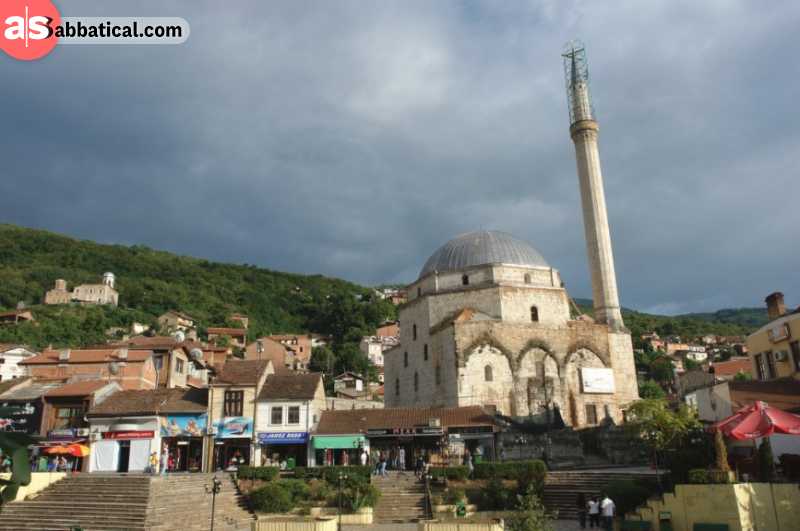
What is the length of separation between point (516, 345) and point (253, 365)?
606 inches

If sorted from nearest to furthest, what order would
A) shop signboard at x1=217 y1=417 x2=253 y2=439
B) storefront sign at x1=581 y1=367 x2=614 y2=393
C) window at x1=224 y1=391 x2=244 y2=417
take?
shop signboard at x1=217 y1=417 x2=253 y2=439
window at x1=224 y1=391 x2=244 y2=417
storefront sign at x1=581 y1=367 x2=614 y2=393

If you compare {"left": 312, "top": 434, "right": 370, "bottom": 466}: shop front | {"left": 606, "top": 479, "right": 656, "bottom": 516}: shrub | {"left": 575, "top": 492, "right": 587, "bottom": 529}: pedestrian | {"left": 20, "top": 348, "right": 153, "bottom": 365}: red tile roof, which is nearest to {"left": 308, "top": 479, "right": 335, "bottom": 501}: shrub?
{"left": 312, "top": 434, "right": 370, "bottom": 466}: shop front

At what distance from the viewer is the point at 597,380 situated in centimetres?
3734

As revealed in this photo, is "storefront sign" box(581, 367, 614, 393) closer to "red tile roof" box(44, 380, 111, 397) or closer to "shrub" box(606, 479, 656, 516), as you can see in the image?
"shrub" box(606, 479, 656, 516)

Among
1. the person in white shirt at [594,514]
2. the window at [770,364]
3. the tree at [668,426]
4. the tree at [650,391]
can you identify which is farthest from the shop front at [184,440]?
the tree at [650,391]

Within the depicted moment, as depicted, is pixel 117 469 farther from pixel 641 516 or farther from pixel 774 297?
pixel 774 297

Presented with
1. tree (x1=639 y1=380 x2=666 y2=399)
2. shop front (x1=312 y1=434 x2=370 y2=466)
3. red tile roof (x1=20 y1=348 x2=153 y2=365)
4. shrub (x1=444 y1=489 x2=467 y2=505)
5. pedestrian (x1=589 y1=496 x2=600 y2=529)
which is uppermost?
red tile roof (x1=20 y1=348 x2=153 y2=365)

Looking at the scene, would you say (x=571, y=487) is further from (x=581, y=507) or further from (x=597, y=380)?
(x=597, y=380)

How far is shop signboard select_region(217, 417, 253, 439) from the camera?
2981 centimetres

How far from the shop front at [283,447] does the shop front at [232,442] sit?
74cm

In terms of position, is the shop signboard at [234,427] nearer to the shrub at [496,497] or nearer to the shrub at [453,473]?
the shrub at [453,473]

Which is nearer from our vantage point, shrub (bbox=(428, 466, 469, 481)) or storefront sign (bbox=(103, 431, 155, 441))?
shrub (bbox=(428, 466, 469, 481))

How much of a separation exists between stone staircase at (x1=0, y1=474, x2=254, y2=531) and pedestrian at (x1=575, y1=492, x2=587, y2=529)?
464 inches

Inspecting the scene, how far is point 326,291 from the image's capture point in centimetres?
12769
